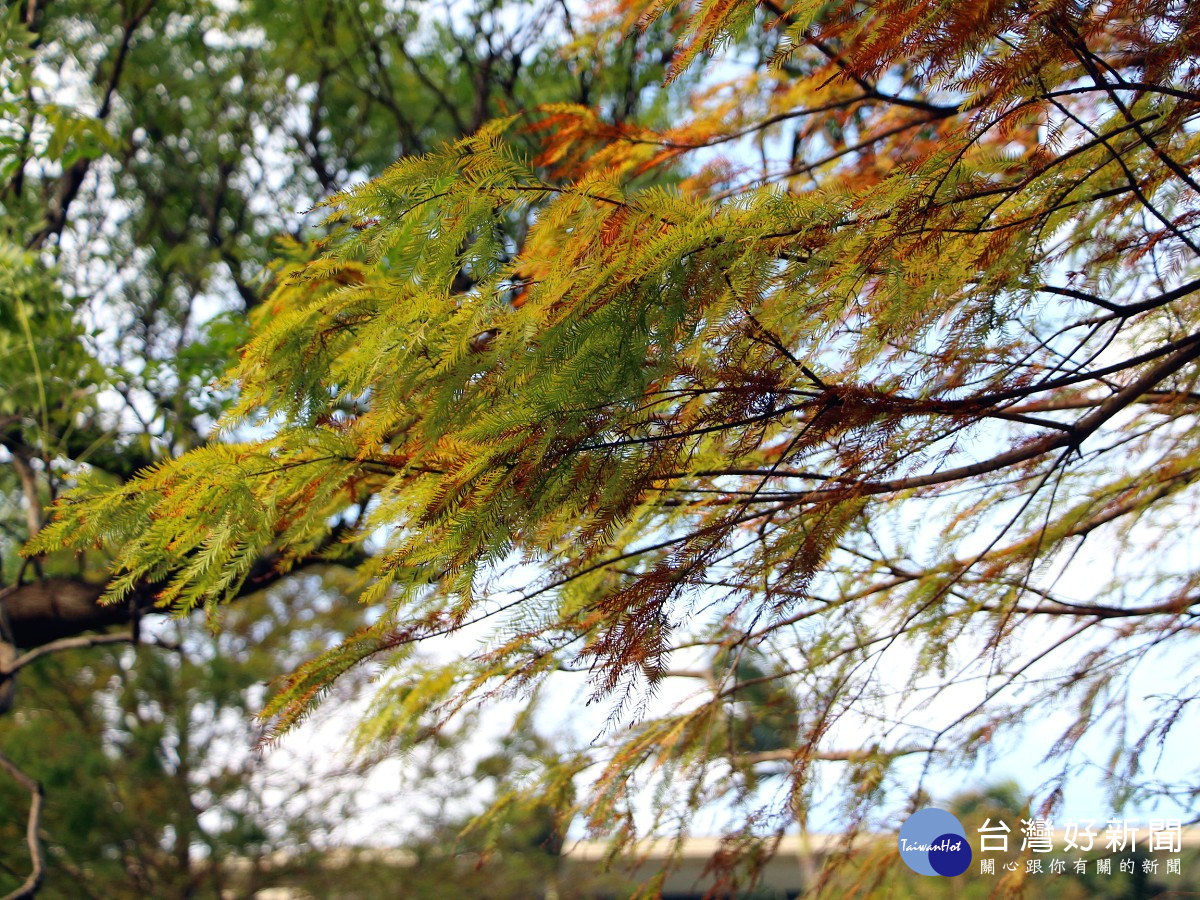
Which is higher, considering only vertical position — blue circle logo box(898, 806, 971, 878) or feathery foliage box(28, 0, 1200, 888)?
feathery foliage box(28, 0, 1200, 888)

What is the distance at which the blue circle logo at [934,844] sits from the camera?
2957mm

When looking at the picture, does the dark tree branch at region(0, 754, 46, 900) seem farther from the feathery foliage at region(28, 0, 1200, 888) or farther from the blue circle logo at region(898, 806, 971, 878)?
the blue circle logo at region(898, 806, 971, 878)

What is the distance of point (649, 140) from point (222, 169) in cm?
412

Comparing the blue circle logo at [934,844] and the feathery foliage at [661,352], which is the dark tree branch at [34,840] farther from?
the blue circle logo at [934,844]

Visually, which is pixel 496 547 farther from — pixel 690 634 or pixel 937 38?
pixel 690 634

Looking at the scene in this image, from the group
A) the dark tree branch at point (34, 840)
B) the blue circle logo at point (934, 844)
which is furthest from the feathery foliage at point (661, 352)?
the dark tree branch at point (34, 840)

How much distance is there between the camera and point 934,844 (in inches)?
121

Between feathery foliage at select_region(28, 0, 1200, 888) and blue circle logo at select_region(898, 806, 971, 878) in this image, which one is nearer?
feathery foliage at select_region(28, 0, 1200, 888)

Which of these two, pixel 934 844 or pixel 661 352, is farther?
pixel 934 844

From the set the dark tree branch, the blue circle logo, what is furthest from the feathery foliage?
the dark tree branch

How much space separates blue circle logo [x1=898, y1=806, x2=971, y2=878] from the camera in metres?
2.96

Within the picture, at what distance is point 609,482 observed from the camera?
1685mm

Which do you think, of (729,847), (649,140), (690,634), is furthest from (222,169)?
(729,847)

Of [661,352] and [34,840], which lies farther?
[34,840]
